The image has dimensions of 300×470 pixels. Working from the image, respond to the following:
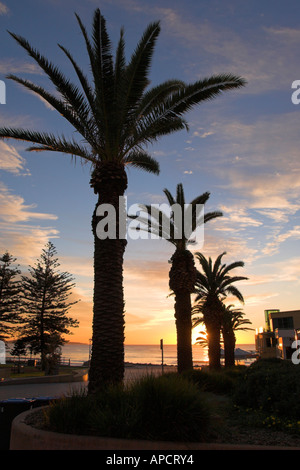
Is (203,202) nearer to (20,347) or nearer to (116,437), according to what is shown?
(116,437)

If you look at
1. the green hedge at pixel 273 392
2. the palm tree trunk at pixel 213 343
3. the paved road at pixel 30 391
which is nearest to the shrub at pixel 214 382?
the green hedge at pixel 273 392

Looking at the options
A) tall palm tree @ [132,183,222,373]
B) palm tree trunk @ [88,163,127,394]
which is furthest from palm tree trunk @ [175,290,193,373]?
palm tree trunk @ [88,163,127,394]

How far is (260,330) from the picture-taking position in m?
65.2

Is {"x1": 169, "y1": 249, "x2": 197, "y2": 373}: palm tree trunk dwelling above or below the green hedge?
above

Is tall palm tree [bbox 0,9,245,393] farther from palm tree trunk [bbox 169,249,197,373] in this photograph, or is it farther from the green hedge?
palm tree trunk [bbox 169,249,197,373]

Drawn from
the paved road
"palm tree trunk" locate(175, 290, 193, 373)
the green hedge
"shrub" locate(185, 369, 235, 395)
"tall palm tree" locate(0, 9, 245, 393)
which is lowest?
the paved road

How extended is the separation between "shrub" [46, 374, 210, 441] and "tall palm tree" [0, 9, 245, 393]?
2.28m

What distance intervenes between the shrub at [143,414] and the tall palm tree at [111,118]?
228cm

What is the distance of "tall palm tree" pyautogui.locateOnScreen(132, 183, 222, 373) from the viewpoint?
62.6 ft

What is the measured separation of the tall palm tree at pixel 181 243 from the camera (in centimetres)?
1908

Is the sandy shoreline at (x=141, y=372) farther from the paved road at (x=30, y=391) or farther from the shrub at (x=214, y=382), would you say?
the paved road at (x=30, y=391)

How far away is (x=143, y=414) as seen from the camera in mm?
5867

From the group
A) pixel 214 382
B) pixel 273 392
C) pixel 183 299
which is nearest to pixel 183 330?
pixel 183 299
